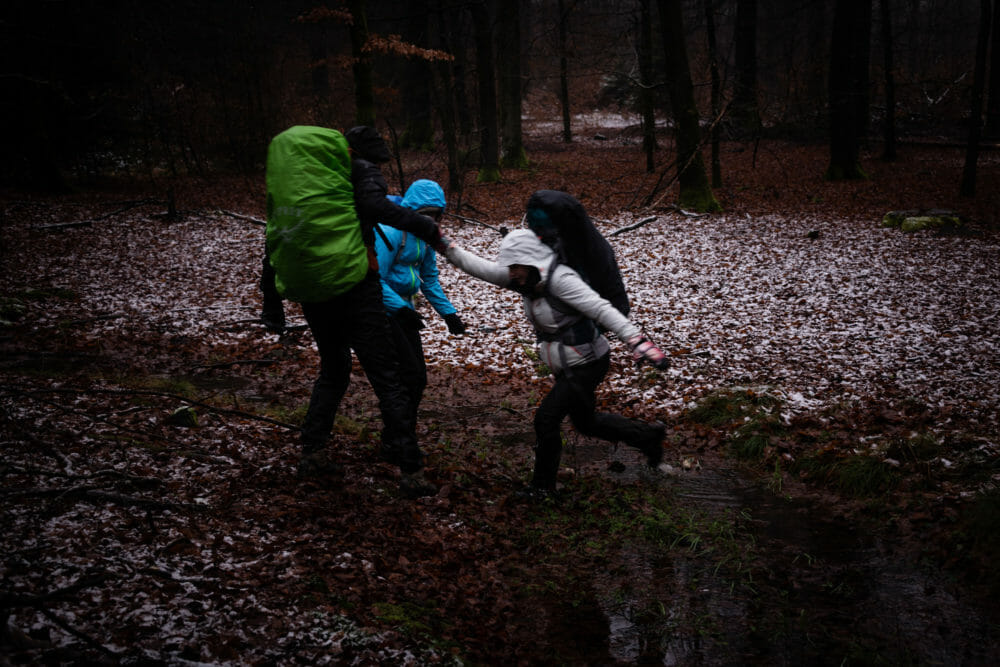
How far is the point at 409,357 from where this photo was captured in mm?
4816

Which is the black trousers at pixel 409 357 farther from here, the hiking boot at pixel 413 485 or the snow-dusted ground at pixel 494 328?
the snow-dusted ground at pixel 494 328

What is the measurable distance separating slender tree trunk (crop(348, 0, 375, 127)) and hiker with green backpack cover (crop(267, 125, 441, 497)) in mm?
10504

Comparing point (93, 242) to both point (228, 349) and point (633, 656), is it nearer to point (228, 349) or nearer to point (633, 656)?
point (228, 349)

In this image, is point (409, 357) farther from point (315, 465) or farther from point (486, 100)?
point (486, 100)

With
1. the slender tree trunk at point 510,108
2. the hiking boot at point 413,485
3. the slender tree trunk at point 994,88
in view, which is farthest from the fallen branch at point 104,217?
the slender tree trunk at point 994,88

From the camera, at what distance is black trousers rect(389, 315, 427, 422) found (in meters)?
4.71

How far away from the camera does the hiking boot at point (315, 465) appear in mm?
4281

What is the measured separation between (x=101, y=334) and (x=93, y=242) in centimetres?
619

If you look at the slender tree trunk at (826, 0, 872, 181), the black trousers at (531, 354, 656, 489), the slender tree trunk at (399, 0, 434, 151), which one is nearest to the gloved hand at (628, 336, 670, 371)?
the black trousers at (531, 354, 656, 489)

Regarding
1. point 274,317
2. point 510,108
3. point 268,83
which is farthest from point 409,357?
point 510,108

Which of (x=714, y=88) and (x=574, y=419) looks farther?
(x=714, y=88)

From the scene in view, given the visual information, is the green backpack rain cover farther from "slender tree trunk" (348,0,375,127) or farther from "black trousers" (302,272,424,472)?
"slender tree trunk" (348,0,375,127)

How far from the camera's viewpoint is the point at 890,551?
400 cm

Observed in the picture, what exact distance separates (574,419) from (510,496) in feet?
2.74
